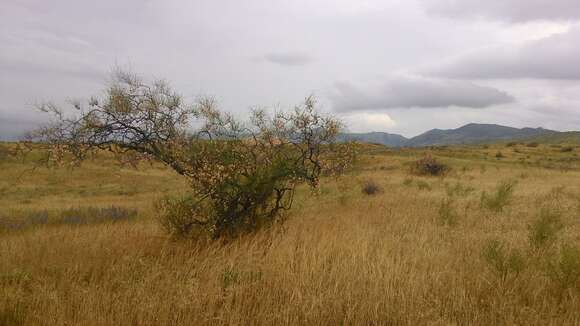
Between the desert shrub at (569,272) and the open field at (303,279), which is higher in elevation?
the desert shrub at (569,272)

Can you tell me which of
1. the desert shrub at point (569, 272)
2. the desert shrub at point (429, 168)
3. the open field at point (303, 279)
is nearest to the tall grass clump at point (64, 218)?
the open field at point (303, 279)

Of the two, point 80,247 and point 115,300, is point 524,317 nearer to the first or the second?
point 115,300

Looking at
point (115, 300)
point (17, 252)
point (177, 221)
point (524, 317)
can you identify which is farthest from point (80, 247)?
point (524, 317)

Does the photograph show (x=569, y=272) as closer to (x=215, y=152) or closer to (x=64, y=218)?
(x=215, y=152)

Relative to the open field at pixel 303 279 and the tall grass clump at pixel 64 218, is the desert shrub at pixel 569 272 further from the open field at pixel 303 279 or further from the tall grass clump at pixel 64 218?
the tall grass clump at pixel 64 218

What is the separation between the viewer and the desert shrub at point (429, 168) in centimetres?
3291

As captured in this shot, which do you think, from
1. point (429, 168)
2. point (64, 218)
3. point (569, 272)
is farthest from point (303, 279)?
point (429, 168)

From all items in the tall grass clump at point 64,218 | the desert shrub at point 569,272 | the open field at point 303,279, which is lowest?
the tall grass clump at point 64,218

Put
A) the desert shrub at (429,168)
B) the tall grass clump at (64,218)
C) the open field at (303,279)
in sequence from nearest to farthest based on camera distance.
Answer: the open field at (303,279)
the tall grass clump at (64,218)
the desert shrub at (429,168)

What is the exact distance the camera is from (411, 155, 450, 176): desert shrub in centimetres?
3291

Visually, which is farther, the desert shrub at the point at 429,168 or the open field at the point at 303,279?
the desert shrub at the point at 429,168

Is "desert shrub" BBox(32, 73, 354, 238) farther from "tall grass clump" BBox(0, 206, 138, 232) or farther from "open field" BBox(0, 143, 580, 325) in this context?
"tall grass clump" BBox(0, 206, 138, 232)

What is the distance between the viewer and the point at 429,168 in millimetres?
33906

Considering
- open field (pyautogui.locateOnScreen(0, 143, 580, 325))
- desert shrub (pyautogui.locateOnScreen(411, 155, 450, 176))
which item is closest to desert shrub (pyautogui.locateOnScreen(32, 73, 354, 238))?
open field (pyautogui.locateOnScreen(0, 143, 580, 325))
